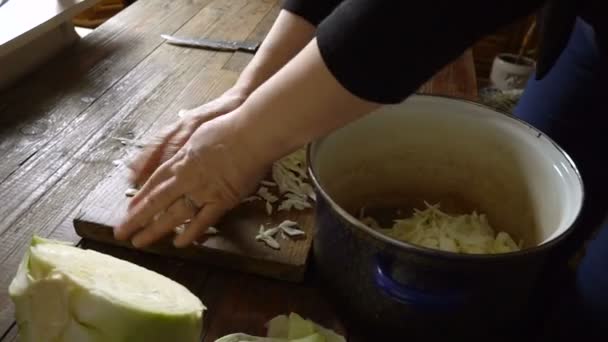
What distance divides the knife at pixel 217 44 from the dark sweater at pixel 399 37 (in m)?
0.68

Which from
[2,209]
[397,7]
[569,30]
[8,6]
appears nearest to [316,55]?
[397,7]

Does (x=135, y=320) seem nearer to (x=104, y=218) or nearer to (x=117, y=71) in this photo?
(x=104, y=218)

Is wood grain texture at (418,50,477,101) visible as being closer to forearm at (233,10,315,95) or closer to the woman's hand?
forearm at (233,10,315,95)

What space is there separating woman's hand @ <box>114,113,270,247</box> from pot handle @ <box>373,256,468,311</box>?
16 centimetres

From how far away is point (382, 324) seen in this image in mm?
507

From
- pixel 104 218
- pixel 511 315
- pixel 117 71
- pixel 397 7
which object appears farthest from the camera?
pixel 117 71

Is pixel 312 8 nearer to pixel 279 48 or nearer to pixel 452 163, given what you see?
pixel 279 48

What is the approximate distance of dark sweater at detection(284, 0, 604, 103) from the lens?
1.32 feet

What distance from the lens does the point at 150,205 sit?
580mm

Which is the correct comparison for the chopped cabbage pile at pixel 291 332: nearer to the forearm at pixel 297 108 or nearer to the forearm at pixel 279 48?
the forearm at pixel 297 108

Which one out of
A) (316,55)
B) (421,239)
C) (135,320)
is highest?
(316,55)

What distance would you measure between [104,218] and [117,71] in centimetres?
47

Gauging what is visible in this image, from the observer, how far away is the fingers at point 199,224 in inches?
22.6

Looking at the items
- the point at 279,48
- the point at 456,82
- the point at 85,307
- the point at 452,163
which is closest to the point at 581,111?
the point at 452,163
